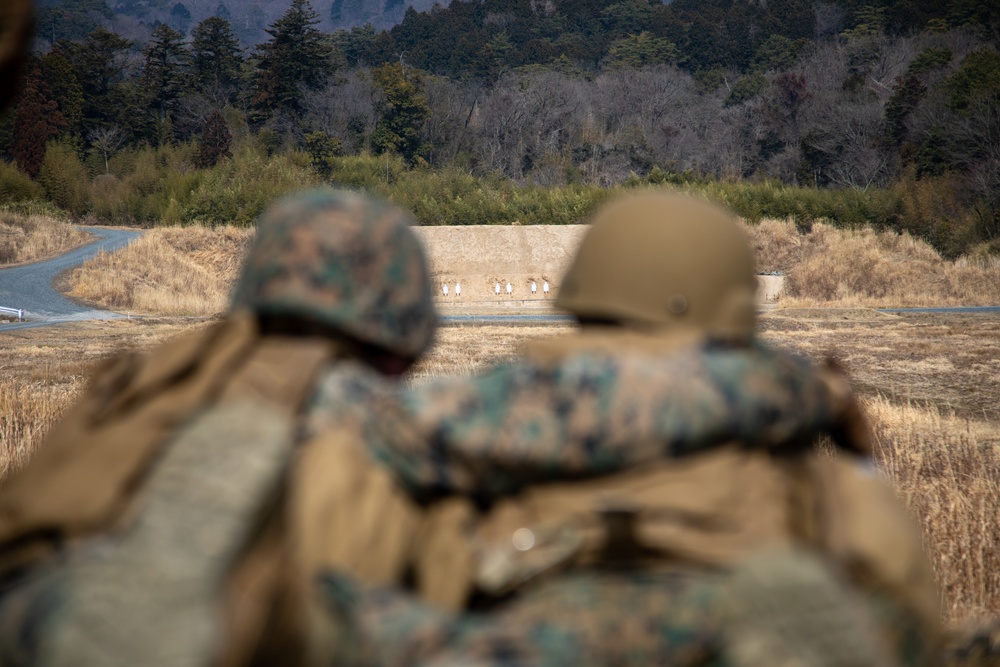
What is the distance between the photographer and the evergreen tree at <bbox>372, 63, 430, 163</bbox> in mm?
60719

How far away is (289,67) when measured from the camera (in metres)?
63.4

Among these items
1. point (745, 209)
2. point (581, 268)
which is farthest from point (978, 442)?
point (745, 209)

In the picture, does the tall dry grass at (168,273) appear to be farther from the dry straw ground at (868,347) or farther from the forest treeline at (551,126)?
the forest treeline at (551,126)

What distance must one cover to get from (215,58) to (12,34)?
7471 centimetres

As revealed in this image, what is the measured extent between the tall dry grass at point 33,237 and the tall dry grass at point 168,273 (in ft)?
8.75

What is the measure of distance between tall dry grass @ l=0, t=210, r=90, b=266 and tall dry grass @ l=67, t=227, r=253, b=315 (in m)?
2.67

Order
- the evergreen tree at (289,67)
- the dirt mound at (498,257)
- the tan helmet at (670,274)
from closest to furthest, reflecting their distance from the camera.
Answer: the tan helmet at (670,274)
the dirt mound at (498,257)
the evergreen tree at (289,67)

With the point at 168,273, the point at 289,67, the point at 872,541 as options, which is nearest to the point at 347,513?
the point at 872,541

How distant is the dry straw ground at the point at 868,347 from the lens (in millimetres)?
6848

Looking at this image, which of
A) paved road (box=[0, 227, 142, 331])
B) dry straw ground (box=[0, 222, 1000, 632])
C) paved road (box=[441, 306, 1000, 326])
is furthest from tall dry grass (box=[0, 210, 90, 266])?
paved road (box=[441, 306, 1000, 326])

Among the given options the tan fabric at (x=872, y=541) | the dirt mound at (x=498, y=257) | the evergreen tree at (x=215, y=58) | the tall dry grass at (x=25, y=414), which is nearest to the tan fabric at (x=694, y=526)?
the tan fabric at (x=872, y=541)

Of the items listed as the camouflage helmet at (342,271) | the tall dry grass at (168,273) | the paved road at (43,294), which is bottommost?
the tall dry grass at (168,273)

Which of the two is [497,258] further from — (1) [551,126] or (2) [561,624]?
(2) [561,624]

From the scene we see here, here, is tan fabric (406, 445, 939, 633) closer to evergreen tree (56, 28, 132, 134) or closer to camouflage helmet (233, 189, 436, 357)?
camouflage helmet (233, 189, 436, 357)
